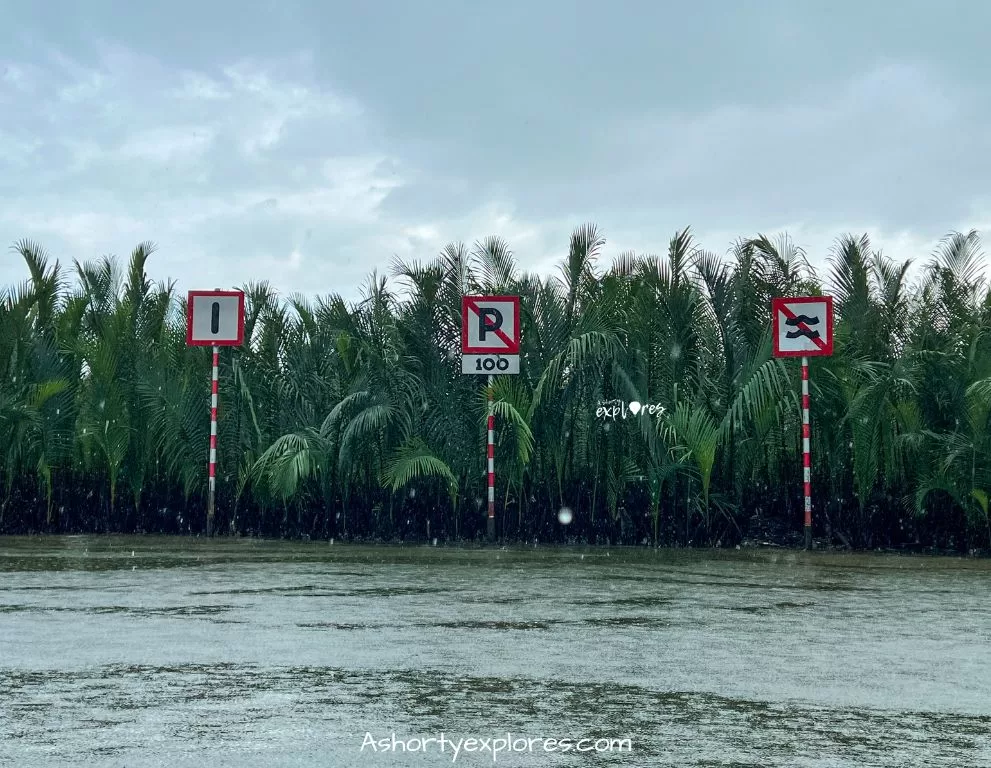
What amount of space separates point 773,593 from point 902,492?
6863 mm

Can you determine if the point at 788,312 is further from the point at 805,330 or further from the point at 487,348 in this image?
the point at 487,348

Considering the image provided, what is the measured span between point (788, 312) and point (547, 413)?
2988 mm

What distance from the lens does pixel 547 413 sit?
17109 mm

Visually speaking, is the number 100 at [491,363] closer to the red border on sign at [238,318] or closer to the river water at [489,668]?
the red border on sign at [238,318]

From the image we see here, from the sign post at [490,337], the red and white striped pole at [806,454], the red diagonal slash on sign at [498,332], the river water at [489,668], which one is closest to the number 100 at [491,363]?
the sign post at [490,337]

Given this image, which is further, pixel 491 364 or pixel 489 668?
pixel 491 364

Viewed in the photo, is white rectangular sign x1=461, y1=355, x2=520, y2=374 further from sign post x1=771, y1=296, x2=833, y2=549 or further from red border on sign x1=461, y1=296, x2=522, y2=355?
sign post x1=771, y1=296, x2=833, y2=549

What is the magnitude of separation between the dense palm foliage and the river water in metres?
5.01

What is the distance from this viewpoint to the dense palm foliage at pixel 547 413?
53.2 feet

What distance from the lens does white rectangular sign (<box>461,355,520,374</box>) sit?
16.9 meters

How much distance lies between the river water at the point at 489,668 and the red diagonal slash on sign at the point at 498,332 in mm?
5879

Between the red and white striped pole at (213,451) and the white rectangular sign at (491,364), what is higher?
the white rectangular sign at (491,364)

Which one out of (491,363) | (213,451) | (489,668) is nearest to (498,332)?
(491,363)

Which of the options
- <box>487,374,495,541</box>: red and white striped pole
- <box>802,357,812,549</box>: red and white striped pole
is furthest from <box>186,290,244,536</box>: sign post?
<box>802,357,812,549</box>: red and white striped pole
